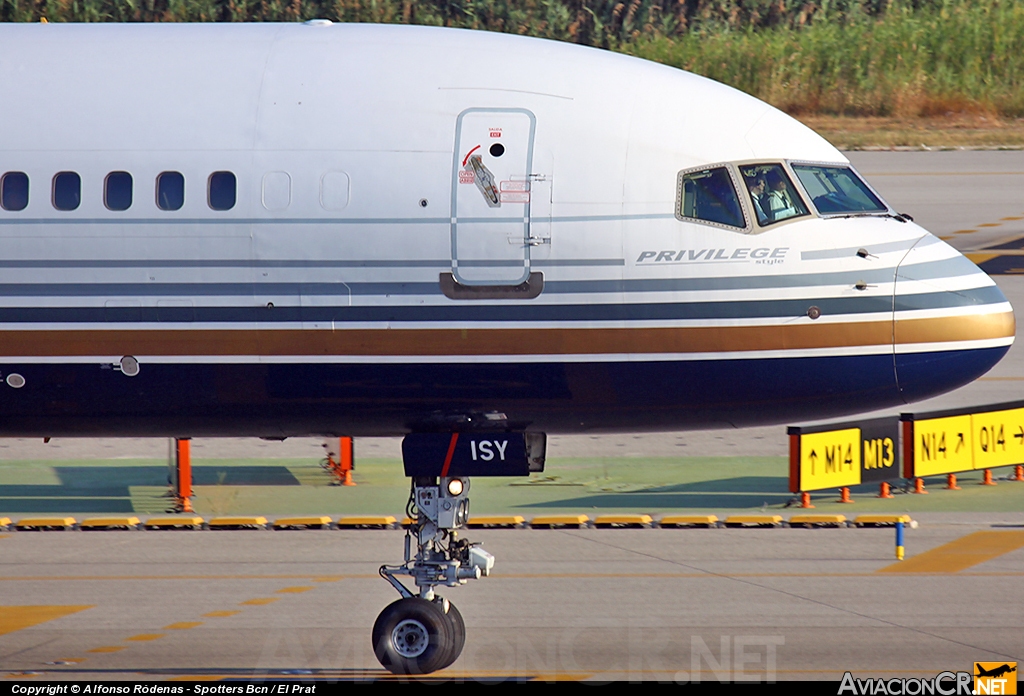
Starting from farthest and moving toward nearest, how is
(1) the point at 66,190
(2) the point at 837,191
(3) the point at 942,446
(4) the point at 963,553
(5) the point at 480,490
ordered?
(5) the point at 480,490 → (3) the point at 942,446 → (4) the point at 963,553 → (2) the point at 837,191 → (1) the point at 66,190

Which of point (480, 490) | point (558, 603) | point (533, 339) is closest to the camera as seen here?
point (533, 339)

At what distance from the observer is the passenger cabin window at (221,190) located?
11211 mm

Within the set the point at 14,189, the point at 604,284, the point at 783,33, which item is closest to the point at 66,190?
the point at 14,189

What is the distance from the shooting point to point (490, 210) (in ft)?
36.5

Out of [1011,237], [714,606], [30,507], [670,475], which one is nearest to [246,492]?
[30,507]

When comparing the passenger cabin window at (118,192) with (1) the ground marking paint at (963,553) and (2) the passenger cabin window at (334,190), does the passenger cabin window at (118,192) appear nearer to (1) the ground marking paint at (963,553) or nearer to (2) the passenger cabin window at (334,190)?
(2) the passenger cabin window at (334,190)

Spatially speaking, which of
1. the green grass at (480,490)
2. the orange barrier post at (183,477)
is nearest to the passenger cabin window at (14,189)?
the orange barrier post at (183,477)

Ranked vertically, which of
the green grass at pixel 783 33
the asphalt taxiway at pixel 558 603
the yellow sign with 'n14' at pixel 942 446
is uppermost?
the green grass at pixel 783 33

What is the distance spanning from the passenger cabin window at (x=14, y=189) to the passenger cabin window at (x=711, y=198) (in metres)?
5.35

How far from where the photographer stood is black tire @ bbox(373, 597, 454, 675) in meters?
12.5

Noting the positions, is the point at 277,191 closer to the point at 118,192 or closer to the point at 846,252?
the point at 118,192

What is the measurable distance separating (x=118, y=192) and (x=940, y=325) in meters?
6.67

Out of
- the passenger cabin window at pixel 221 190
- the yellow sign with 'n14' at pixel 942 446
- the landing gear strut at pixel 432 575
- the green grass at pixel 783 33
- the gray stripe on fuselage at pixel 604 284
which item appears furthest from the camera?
the green grass at pixel 783 33

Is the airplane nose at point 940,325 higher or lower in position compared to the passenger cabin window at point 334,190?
lower
